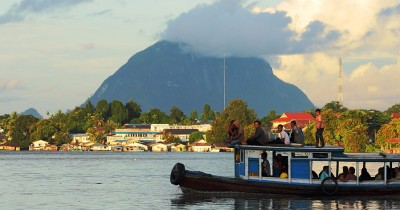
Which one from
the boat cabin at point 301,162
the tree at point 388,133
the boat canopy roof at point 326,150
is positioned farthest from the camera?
the tree at point 388,133

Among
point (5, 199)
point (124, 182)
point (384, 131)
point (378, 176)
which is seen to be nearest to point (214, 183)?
point (378, 176)

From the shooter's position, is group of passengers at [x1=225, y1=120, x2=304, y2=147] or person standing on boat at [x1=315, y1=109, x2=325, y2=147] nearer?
person standing on boat at [x1=315, y1=109, x2=325, y2=147]

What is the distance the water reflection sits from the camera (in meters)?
44.9

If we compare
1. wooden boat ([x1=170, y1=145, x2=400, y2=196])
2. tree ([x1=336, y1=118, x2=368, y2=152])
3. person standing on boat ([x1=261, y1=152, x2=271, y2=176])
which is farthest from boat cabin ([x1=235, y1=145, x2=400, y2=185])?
tree ([x1=336, y1=118, x2=368, y2=152])

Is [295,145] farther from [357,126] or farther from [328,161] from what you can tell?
[357,126]

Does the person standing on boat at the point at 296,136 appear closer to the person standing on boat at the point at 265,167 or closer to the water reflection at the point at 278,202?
the person standing on boat at the point at 265,167

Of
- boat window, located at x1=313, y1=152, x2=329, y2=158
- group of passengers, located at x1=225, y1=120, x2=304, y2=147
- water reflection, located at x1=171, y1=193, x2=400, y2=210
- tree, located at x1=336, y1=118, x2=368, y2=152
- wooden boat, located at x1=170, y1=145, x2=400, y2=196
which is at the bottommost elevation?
water reflection, located at x1=171, y1=193, x2=400, y2=210

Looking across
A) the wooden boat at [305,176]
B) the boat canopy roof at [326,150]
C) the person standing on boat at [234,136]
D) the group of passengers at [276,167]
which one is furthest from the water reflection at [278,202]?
the person standing on boat at [234,136]

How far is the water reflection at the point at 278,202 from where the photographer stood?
44875 millimetres

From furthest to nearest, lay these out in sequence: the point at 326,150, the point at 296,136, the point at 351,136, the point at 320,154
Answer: the point at 351,136 → the point at 296,136 → the point at 320,154 → the point at 326,150

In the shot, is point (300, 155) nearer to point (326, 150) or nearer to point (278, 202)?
point (326, 150)

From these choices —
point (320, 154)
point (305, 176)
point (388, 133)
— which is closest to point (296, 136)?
point (320, 154)

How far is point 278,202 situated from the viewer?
46.2m

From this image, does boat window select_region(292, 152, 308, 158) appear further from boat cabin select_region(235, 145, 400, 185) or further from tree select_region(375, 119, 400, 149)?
tree select_region(375, 119, 400, 149)
